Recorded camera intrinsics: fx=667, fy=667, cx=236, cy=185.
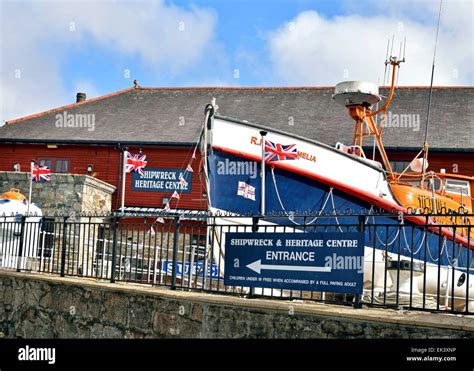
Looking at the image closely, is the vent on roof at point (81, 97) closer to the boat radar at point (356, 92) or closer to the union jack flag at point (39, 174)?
the union jack flag at point (39, 174)

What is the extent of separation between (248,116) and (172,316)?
24803mm

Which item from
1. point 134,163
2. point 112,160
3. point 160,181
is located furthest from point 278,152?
point 112,160

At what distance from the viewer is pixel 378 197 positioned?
15.2m

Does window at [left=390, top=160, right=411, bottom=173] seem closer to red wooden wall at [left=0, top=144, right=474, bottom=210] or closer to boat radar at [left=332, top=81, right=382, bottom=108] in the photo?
red wooden wall at [left=0, top=144, right=474, bottom=210]

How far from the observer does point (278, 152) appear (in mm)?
15367

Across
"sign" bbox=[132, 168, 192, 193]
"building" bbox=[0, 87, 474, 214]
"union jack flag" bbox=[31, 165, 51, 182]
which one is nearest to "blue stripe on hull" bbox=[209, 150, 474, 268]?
"union jack flag" bbox=[31, 165, 51, 182]

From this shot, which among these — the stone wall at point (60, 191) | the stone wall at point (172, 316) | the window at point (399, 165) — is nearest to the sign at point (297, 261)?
the stone wall at point (172, 316)

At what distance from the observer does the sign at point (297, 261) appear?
7828 millimetres

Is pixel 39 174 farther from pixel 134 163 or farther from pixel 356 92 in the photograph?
pixel 356 92
